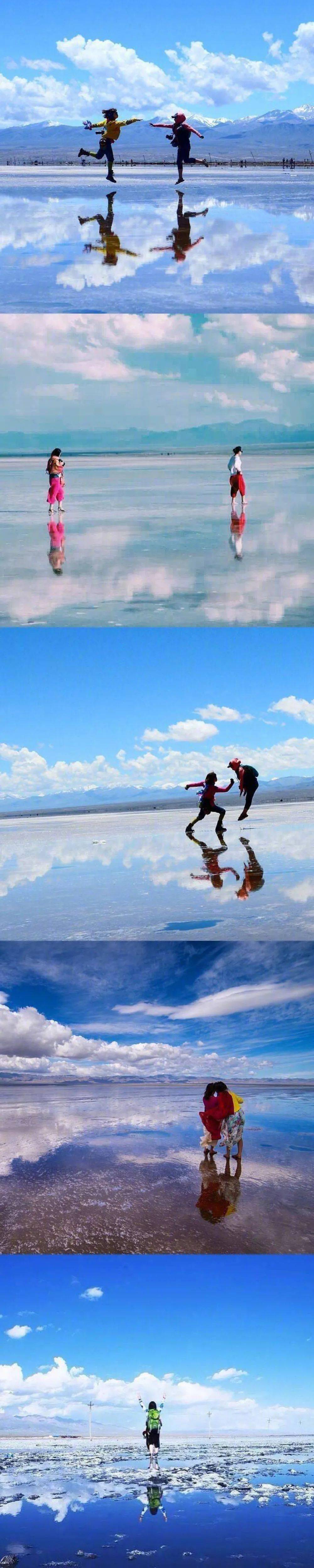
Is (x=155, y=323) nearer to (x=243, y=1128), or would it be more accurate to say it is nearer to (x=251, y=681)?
(x=251, y=681)

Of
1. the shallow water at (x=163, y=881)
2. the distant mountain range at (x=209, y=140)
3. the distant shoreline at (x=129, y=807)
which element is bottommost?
the shallow water at (x=163, y=881)

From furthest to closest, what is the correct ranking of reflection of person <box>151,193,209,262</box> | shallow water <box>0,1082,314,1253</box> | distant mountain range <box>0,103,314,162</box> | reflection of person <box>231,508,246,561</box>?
distant mountain range <box>0,103,314,162</box>
reflection of person <box>151,193,209,262</box>
reflection of person <box>231,508,246,561</box>
shallow water <box>0,1082,314,1253</box>

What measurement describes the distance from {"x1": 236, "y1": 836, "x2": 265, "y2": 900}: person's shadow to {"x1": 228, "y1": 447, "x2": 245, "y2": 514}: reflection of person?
262 cm

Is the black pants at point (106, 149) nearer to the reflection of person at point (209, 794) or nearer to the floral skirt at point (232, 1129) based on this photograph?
the reflection of person at point (209, 794)

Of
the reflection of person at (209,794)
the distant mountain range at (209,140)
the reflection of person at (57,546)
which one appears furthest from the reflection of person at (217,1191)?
the distant mountain range at (209,140)

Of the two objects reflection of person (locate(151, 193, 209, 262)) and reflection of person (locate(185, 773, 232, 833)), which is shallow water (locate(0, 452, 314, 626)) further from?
reflection of person (locate(151, 193, 209, 262))

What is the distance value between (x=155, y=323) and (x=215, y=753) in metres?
3.81

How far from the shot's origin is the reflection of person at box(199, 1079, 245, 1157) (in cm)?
820

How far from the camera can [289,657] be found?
39.7ft

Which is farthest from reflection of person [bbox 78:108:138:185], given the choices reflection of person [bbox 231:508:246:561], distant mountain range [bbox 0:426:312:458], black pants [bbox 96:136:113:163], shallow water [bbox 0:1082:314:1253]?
shallow water [bbox 0:1082:314:1253]

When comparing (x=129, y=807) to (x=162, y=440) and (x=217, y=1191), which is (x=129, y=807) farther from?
(x=217, y=1191)

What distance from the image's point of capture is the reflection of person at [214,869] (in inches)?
402

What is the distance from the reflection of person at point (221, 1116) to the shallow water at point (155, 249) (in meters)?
5.97

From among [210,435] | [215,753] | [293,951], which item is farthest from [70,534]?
[210,435]
